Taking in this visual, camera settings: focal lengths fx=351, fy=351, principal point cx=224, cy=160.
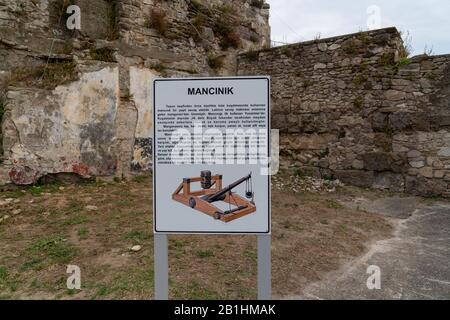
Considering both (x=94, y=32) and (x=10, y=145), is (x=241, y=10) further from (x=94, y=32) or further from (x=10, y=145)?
(x=10, y=145)

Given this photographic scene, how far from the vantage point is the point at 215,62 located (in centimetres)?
855

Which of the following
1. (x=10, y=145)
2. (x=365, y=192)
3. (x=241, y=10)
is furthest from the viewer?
(x=241, y=10)

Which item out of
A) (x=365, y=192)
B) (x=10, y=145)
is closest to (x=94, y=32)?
(x=10, y=145)

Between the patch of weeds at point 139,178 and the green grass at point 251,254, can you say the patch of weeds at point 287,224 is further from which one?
the patch of weeds at point 139,178

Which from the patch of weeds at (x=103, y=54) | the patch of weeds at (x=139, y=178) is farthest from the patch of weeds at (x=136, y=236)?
the patch of weeds at (x=103, y=54)

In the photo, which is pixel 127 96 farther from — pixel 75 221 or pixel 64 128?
pixel 75 221

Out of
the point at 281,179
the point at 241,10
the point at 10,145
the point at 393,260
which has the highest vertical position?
the point at 241,10

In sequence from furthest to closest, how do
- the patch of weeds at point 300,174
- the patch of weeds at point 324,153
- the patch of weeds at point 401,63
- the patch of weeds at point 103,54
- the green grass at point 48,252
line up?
the patch of weeds at point 300,174 < the patch of weeds at point 324,153 < the patch of weeds at point 401,63 < the patch of weeds at point 103,54 < the green grass at point 48,252

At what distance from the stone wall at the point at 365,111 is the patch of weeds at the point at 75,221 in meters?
4.95

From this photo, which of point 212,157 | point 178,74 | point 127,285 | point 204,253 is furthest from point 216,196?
point 178,74

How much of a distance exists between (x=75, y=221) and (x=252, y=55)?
6.08 meters

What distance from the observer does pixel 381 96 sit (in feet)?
23.3

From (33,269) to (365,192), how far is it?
596 centimetres

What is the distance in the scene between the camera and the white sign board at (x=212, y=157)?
241cm
